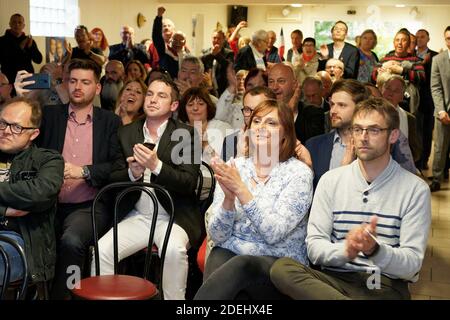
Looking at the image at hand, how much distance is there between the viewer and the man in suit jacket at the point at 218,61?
7.74m

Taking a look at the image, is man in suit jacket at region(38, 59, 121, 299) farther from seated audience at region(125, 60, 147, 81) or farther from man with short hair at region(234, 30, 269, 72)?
man with short hair at region(234, 30, 269, 72)

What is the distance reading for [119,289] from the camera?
2.69 meters

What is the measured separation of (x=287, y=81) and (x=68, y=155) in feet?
5.47

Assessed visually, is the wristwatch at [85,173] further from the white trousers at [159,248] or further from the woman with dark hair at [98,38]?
the woman with dark hair at [98,38]

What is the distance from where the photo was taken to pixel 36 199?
3061 mm

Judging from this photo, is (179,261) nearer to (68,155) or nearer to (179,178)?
(179,178)

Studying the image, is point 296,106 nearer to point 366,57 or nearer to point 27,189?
point 27,189

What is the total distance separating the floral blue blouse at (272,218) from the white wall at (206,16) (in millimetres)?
6526

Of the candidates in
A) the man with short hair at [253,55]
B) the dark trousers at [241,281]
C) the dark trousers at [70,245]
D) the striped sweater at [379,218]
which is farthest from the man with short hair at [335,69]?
the dark trousers at [241,281]

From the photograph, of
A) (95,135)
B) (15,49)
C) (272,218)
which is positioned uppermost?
(15,49)

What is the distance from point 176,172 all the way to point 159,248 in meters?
0.37

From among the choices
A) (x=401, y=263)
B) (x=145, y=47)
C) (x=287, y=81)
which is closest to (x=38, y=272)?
(x=401, y=263)

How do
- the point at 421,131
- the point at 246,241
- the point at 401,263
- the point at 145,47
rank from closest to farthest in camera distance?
the point at 401,263 → the point at 246,241 → the point at 421,131 → the point at 145,47

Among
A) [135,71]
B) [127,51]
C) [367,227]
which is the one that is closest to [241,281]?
[367,227]
